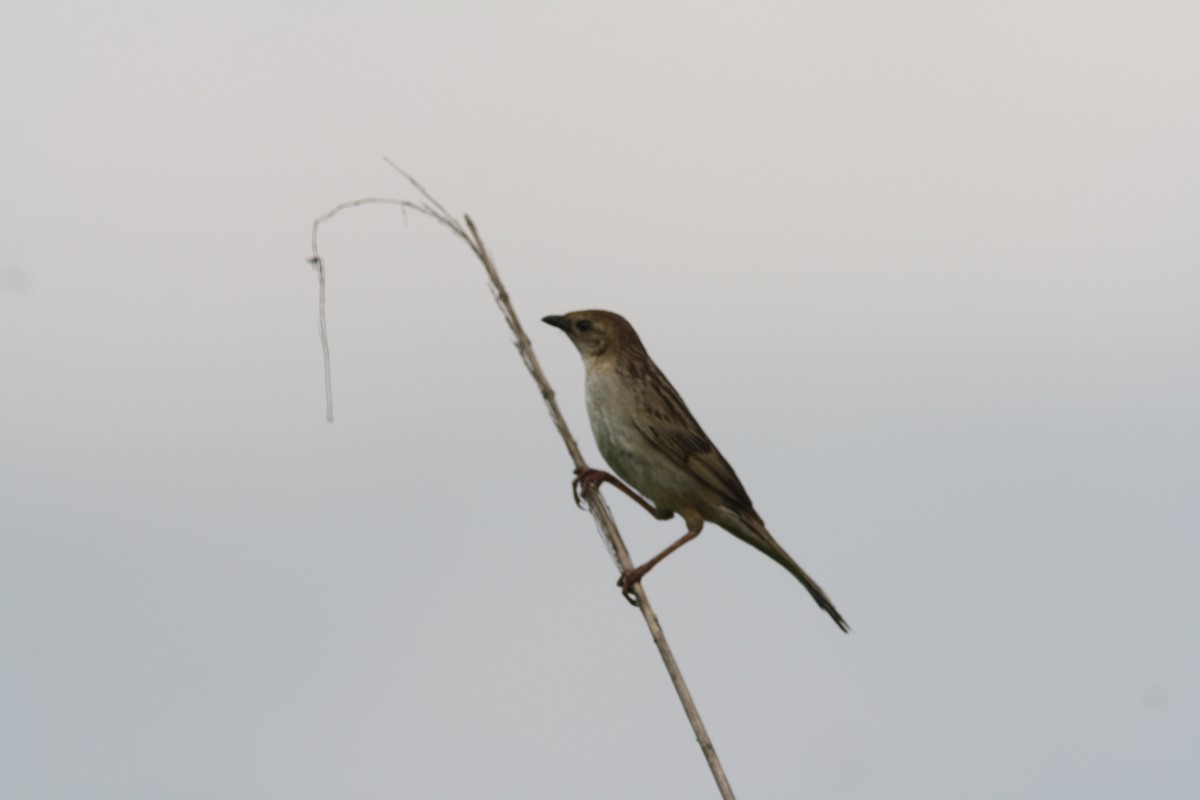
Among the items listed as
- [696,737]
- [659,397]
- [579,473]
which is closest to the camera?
[696,737]

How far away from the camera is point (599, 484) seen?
8.01 m

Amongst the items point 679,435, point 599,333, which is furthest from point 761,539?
point 599,333

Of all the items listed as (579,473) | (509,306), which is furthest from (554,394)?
(579,473)

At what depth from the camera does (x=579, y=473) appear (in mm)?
7648

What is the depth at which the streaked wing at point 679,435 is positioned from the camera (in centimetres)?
833

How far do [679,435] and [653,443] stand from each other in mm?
154

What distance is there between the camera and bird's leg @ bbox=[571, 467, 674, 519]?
755cm

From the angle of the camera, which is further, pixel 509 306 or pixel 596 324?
pixel 596 324

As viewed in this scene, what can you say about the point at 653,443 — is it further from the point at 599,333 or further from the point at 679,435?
the point at 599,333

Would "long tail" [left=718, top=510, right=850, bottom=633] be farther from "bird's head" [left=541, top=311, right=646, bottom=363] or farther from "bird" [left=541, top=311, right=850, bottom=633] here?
"bird's head" [left=541, top=311, right=646, bottom=363]

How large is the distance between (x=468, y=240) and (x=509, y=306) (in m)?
0.40

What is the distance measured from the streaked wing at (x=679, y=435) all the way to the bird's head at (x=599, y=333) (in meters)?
0.19

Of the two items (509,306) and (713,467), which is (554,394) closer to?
(509,306)

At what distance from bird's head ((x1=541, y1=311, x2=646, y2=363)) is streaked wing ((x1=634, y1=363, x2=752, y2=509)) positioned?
193mm
